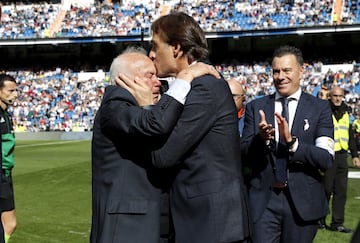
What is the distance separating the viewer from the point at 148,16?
42844 mm

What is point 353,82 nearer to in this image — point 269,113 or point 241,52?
point 241,52

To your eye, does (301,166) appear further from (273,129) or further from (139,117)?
(139,117)

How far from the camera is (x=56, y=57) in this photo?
148 feet

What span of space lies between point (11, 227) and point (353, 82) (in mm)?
28847

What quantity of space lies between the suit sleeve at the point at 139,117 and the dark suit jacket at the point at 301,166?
1.44 meters

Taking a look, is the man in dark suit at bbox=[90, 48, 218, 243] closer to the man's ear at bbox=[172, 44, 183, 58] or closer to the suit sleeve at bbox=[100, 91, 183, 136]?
the suit sleeve at bbox=[100, 91, 183, 136]

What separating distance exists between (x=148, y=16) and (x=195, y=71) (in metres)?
40.5

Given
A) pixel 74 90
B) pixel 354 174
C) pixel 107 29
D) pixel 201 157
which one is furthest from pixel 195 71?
pixel 107 29

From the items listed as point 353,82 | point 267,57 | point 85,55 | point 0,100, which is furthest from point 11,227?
point 85,55

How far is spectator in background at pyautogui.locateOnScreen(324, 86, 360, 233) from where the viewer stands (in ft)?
29.3

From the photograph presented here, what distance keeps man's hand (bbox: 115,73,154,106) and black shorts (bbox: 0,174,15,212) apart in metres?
4.10

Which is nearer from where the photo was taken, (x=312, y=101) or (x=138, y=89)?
(x=138, y=89)

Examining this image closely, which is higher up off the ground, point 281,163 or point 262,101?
point 262,101

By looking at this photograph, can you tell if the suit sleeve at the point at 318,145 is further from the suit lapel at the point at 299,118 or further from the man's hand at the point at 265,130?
the man's hand at the point at 265,130
